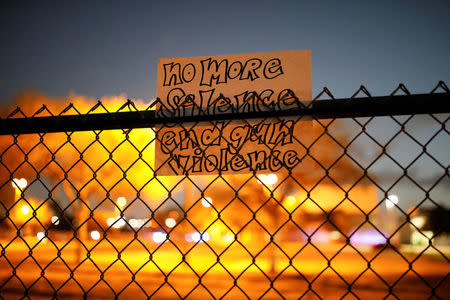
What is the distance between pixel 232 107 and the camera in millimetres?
1423

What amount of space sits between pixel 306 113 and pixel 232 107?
0.31 m

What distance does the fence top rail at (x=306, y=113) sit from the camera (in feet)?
4.26

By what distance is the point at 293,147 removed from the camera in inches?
56.6

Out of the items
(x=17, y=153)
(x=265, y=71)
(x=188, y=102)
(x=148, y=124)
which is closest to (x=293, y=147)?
(x=265, y=71)

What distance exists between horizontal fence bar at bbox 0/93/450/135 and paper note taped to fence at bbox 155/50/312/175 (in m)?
0.04

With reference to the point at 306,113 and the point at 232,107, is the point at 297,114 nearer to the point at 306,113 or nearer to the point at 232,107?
the point at 306,113

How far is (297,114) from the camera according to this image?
1.38 m

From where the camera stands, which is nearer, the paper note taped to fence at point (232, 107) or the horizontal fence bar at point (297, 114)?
the horizontal fence bar at point (297, 114)

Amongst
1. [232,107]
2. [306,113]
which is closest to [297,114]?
[306,113]

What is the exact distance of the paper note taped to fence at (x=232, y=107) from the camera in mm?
1444

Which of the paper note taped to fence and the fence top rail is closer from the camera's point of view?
the fence top rail

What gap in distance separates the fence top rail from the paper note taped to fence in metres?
0.04

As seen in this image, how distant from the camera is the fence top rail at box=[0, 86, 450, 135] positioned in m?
1.30

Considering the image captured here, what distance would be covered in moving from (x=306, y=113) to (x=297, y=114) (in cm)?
4
